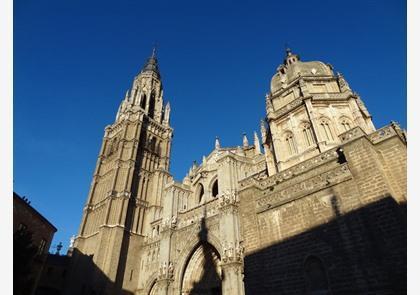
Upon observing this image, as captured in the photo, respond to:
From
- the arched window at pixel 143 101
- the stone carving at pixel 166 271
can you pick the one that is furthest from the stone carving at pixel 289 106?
the arched window at pixel 143 101

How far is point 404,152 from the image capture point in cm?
992

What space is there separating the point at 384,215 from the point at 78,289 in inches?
1092

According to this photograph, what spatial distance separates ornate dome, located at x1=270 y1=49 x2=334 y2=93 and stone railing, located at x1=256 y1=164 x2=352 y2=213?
1440 centimetres

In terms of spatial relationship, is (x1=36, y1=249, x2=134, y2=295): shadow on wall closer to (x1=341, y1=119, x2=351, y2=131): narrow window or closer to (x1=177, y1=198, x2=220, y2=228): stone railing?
(x1=177, y1=198, x2=220, y2=228): stone railing

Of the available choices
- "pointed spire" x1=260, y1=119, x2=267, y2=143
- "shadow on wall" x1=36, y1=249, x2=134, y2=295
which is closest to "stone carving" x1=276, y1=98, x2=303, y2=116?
"pointed spire" x1=260, y1=119, x2=267, y2=143

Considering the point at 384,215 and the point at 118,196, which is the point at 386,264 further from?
the point at 118,196

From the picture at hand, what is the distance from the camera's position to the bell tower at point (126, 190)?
26609 millimetres

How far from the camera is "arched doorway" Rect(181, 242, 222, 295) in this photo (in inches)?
823

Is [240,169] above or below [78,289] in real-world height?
above

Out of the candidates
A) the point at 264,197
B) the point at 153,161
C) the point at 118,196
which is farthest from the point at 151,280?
the point at 264,197

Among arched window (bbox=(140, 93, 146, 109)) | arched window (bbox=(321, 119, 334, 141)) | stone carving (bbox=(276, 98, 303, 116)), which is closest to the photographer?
arched window (bbox=(321, 119, 334, 141))

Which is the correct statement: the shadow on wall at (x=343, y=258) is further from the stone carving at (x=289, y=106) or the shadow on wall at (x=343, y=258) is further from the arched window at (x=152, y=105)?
the arched window at (x=152, y=105)

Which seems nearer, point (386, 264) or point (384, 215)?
point (386, 264)

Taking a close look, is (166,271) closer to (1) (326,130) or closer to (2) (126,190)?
(2) (126,190)
